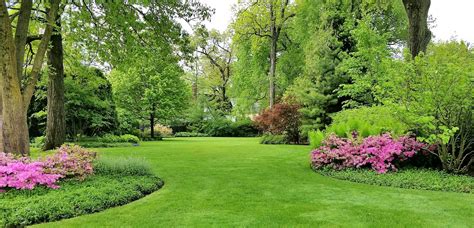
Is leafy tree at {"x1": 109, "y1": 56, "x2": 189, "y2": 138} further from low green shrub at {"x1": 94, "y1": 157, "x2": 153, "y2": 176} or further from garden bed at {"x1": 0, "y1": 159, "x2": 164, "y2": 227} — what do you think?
garden bed at {"x1": 0, "y1": 159, "x2": 164, "y2": 227}

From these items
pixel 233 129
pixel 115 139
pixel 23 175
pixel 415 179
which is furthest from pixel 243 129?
pixel 23 175

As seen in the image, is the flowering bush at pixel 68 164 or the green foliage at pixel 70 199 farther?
the flowering bush at pixel 68 164

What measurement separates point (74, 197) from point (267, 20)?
21.4m

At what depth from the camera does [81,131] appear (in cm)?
1695

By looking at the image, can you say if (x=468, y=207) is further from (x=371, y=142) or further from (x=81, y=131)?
(x=81, y=131)

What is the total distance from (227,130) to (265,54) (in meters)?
7.32

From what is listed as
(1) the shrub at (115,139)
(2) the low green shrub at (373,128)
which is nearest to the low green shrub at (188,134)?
(1) the shrub at (115,139)

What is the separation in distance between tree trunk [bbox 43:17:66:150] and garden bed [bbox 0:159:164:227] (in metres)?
6.65

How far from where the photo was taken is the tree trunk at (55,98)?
11703 mm

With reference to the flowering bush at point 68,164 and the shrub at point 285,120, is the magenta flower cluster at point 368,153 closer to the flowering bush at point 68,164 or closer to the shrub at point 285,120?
the flowering bush at point 68,164

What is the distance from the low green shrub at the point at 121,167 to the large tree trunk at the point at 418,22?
769cm

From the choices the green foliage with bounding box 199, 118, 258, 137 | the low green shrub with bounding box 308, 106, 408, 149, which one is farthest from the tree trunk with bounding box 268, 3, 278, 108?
the low green shrub with bounding box 308, 106, 408, 149

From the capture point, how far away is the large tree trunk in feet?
30.1

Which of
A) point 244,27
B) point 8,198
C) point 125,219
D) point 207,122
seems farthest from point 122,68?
point 207,122
